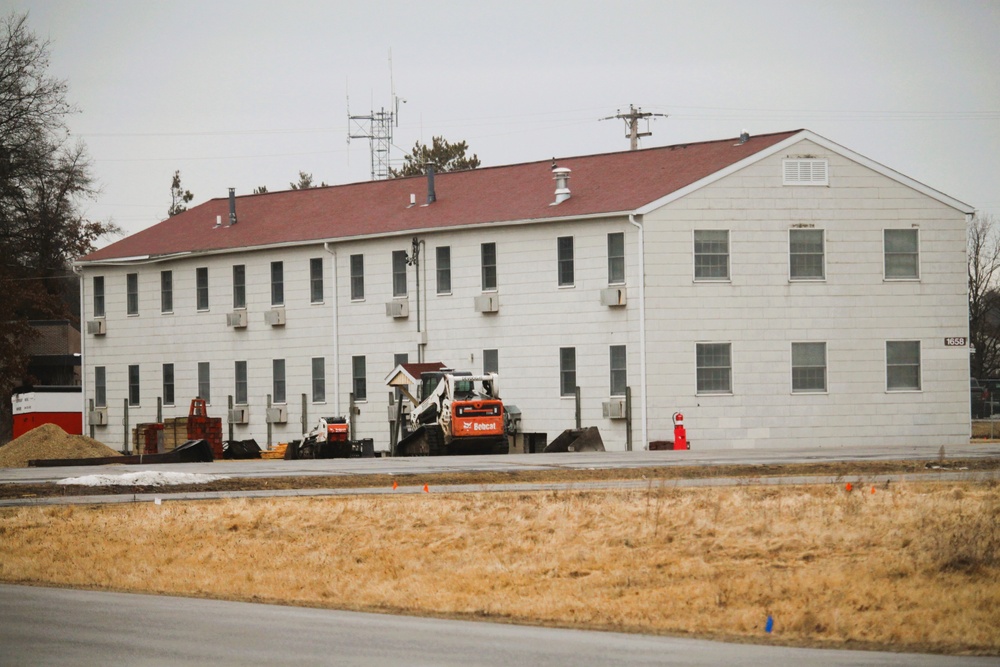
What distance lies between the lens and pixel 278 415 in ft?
160

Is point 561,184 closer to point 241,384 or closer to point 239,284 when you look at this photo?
point 239,284

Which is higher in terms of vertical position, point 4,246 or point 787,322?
point 4,246

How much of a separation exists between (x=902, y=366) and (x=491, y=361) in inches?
488

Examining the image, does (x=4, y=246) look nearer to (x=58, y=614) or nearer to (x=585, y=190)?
(x=585, y=190)

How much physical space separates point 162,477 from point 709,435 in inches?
715

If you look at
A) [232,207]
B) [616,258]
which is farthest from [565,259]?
[232,207]

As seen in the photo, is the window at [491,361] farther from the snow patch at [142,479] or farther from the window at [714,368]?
the snow patch at [142,479]

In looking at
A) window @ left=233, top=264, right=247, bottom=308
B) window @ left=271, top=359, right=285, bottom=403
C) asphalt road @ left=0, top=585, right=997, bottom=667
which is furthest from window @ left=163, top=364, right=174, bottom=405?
asphalt road @ left=0, top=585, right=997, bottom=667

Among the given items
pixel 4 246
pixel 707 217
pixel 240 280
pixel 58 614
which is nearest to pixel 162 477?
pixel 58 614

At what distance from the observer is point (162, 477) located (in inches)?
1085

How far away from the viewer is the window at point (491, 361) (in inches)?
1735

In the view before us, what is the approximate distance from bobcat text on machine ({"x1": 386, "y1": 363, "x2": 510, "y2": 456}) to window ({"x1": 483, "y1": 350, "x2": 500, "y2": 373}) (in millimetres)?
3351

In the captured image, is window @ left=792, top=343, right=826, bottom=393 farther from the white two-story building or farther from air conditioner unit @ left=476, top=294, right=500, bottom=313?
air conditioner unit @ left=476, top=294, right=500, bottom=313

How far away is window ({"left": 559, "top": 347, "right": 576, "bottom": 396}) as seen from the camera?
4241 cm
